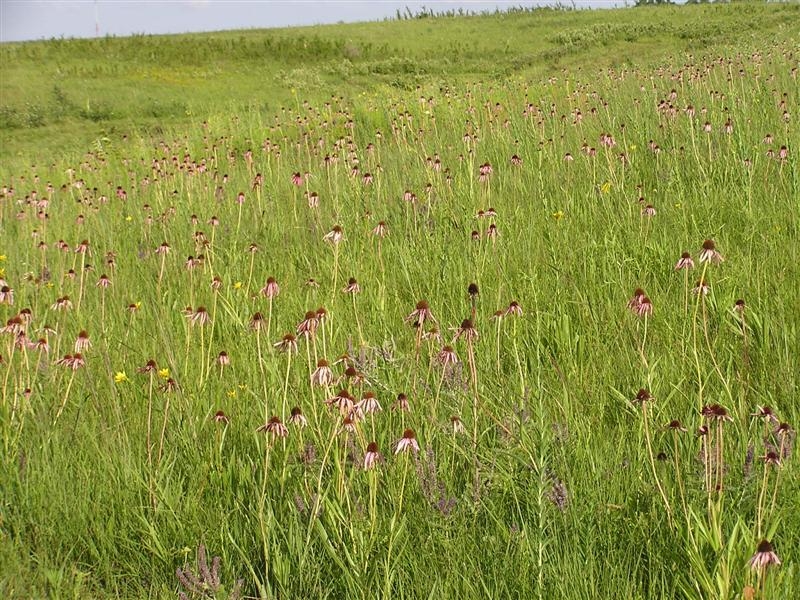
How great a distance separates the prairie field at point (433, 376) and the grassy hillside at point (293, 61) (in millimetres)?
7640

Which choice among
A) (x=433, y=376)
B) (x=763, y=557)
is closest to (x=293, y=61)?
(x=433, y=376)

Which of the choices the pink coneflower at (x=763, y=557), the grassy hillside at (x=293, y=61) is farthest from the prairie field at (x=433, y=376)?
the grassy hillside at (x=293, y=61)

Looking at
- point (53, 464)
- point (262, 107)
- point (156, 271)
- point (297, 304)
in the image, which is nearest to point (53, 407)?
point (53, 464)

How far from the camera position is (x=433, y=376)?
2.32m

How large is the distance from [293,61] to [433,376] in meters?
21.4

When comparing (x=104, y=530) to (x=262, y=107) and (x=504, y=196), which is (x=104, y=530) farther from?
(x=262, y=107)

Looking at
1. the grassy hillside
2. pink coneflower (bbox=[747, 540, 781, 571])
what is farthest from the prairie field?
the grassy hillside

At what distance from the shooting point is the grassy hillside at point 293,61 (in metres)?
14.3

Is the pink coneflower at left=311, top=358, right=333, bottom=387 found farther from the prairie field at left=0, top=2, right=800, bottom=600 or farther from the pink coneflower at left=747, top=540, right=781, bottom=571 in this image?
the pink coneflower at left=747, top=540, right=781, bottom=571

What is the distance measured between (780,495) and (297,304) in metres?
2.16

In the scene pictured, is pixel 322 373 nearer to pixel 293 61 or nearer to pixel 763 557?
pixel 763 557

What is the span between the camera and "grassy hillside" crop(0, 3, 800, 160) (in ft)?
47.0

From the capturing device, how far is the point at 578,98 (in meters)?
8.12

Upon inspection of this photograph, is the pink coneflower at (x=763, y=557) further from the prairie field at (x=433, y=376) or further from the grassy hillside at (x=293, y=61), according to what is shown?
the grassy hillside at (x=293, y=61)
